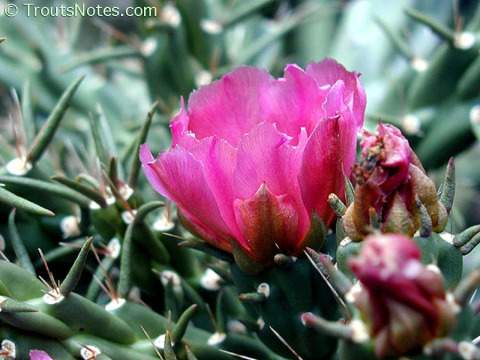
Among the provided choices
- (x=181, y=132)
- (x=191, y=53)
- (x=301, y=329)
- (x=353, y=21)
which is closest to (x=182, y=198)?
(x=181, y=132)

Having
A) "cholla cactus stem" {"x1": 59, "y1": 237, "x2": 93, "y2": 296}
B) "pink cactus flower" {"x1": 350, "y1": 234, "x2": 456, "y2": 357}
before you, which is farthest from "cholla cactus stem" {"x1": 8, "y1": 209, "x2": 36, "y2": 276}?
"pink cactus flower" {"x1": 350, "y1": 234, "x2": 456, "y2": 357}

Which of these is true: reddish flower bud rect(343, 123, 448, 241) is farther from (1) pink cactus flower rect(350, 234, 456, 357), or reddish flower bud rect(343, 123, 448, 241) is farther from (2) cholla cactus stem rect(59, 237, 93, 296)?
(2) cholla cactus stem rect(59, 237, 93, 296)

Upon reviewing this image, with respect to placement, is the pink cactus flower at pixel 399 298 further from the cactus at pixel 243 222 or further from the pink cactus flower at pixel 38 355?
the pink cactus flower at pixel 38 355

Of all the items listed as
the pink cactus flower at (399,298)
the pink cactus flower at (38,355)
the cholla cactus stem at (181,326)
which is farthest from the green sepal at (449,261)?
the pink cactus flower at (38,355)

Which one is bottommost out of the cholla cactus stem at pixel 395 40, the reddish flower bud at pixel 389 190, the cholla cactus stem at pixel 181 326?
the cholla cactus stem at pixel 181 326

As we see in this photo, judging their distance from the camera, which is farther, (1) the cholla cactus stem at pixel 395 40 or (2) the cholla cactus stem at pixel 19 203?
(1) the cholla cactus stem at pixel 395 40

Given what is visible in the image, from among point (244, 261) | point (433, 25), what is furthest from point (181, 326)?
point (433, 25)

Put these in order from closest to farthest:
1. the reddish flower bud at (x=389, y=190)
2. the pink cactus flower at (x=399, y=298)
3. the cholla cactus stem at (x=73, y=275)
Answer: the pink cactus flower at (x=399, y=298) < the reddish flower bud at (x=389, y=190) < the cholla cactus stem at (x=73, y=275)
